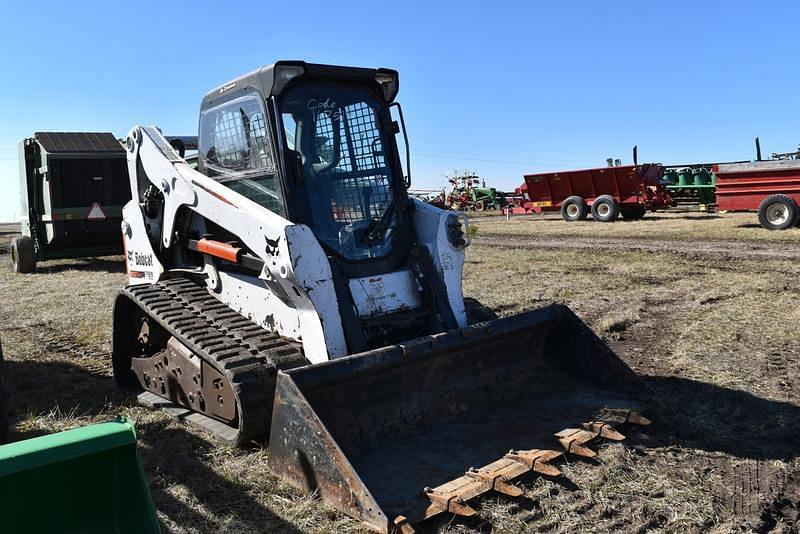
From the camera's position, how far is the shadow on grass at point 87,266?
13.7 metres

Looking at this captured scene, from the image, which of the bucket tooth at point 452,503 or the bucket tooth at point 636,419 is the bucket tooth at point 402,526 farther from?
the bucket tooth at point 636,419

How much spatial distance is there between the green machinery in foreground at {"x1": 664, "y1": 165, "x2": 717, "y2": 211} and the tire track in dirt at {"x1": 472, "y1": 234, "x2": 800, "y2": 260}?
8.43 meters

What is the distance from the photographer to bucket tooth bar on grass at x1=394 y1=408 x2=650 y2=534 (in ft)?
10.9

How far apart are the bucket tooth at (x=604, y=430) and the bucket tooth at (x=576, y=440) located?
39 mm

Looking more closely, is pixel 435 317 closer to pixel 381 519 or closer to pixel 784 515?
pixel 381 519

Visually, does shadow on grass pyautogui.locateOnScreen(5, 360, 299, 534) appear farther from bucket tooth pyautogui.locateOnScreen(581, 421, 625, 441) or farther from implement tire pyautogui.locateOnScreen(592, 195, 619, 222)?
implement tire pyautogui.locateOnScreen(592, 195, 619, 222)

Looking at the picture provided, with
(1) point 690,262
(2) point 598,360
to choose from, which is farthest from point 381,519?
(1) point 690,262

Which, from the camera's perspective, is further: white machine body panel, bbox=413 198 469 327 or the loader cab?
white machine body panel, bbox=413 198 469 327

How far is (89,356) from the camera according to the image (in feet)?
22.4

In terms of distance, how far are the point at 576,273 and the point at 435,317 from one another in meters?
6.73

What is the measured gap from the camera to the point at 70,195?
1295 cm

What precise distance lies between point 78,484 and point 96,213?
1122 cm

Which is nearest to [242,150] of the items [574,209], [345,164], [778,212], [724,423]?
[345,164]

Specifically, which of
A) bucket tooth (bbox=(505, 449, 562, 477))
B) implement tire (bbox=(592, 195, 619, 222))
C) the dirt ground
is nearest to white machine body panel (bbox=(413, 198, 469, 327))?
bucket tooth (bbox=(505, 449, 562, 477))
